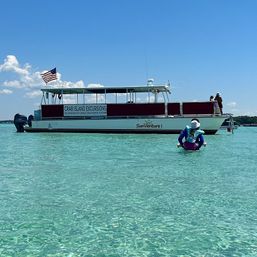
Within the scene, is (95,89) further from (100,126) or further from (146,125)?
(146,125)

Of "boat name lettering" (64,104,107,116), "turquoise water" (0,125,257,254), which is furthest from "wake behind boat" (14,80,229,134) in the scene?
"turquoise water" (0,125,257,254)

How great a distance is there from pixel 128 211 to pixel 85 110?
31.2 meters

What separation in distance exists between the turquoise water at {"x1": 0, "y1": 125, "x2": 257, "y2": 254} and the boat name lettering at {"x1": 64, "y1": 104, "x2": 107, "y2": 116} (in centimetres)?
2499

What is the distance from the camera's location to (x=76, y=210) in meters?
7.29

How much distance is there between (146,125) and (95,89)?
19.1ft

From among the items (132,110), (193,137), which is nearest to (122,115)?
(132,110)

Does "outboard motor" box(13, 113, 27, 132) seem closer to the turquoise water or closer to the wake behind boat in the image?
the wake behind boat

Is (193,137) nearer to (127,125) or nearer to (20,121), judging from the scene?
(127,125)

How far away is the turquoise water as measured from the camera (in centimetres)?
534

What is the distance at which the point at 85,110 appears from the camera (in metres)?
37.9

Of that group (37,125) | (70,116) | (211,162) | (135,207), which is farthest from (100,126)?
(135,207)

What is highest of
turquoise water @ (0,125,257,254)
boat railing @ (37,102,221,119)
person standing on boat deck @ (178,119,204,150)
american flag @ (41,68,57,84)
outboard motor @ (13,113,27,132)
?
american flag @ (41,68,57,84)

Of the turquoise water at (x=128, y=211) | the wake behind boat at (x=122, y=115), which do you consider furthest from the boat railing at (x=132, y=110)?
the turquoise water at (x=128, y=211)

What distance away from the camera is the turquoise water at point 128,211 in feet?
17.5
